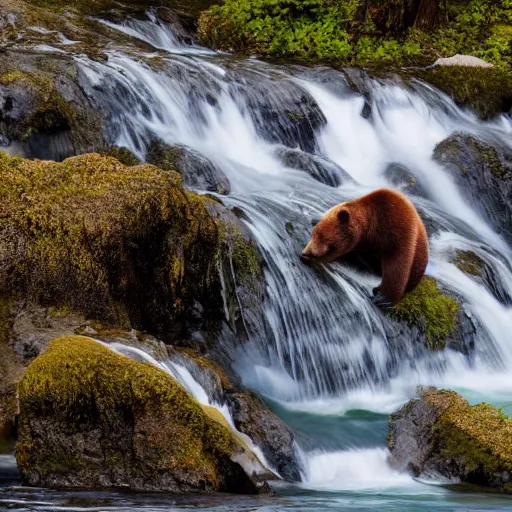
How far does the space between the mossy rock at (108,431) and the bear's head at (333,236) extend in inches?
133

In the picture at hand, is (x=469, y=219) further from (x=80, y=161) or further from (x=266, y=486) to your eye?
(x=266, y=486)

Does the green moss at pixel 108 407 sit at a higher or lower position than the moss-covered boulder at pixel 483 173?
higher

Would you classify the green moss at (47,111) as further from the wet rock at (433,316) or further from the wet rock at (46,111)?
the wet rock at (433,316)

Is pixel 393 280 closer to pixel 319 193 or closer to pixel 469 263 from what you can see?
pixel 469 263

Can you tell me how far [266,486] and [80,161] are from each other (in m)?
2.75

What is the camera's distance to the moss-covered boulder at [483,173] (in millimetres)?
12359

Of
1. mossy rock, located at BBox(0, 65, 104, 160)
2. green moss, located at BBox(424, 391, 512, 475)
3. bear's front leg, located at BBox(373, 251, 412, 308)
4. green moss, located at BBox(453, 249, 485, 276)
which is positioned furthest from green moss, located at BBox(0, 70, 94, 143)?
green moss, located at BBox(424, 391, 512, 475)

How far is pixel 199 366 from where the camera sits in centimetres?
619

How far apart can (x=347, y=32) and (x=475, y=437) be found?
10668 mm

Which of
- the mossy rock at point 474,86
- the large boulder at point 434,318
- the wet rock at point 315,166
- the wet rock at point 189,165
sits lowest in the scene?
the large boulder at point 434,318

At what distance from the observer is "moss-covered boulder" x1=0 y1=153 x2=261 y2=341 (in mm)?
A: 6215

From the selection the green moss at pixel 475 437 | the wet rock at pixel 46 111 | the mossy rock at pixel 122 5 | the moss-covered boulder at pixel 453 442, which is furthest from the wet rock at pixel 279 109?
the green moss at pixel 475 437

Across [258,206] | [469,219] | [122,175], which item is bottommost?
[469,219]

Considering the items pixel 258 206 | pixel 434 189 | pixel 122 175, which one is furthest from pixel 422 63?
pixel 122 175
